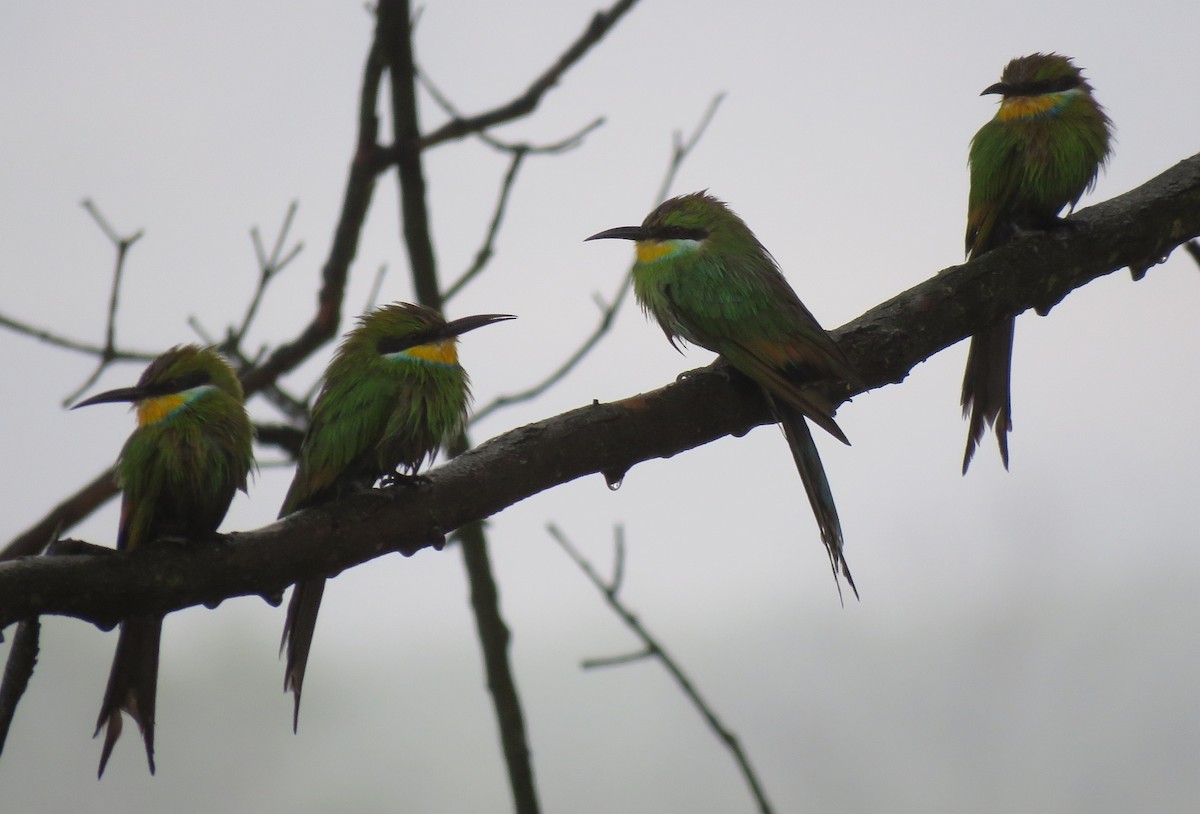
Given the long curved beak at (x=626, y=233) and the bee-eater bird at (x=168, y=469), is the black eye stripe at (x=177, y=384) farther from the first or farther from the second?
the long curved beak at (x=626, y=233)

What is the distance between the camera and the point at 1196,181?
2.90 meters

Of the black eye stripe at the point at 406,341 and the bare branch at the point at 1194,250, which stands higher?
the black eye stripe at the point at 406,341

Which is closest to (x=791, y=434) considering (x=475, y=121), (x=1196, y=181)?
(x=475, y=121)

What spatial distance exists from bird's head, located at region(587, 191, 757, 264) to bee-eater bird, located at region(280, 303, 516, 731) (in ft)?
1.69

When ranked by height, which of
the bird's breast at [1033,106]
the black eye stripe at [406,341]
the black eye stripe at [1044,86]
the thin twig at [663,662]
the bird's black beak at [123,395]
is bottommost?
the thin twig at [663,662]

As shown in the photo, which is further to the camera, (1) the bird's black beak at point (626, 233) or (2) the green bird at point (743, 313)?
(1) the bird's black beak at point (626, 233)

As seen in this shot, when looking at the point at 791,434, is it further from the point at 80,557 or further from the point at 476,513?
the point at 80,557

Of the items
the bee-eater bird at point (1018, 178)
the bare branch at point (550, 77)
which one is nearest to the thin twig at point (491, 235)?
the bare branch at point (550, 77)

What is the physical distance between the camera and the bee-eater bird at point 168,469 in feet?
7.03

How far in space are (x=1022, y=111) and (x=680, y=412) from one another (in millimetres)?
1497

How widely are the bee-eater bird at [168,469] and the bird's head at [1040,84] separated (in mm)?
2151

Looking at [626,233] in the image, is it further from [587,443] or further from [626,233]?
[587,443]

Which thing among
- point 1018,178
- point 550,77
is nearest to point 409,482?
point 550,77

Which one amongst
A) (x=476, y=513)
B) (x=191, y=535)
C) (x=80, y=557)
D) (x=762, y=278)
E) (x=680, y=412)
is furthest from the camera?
(x=762, y=278)
